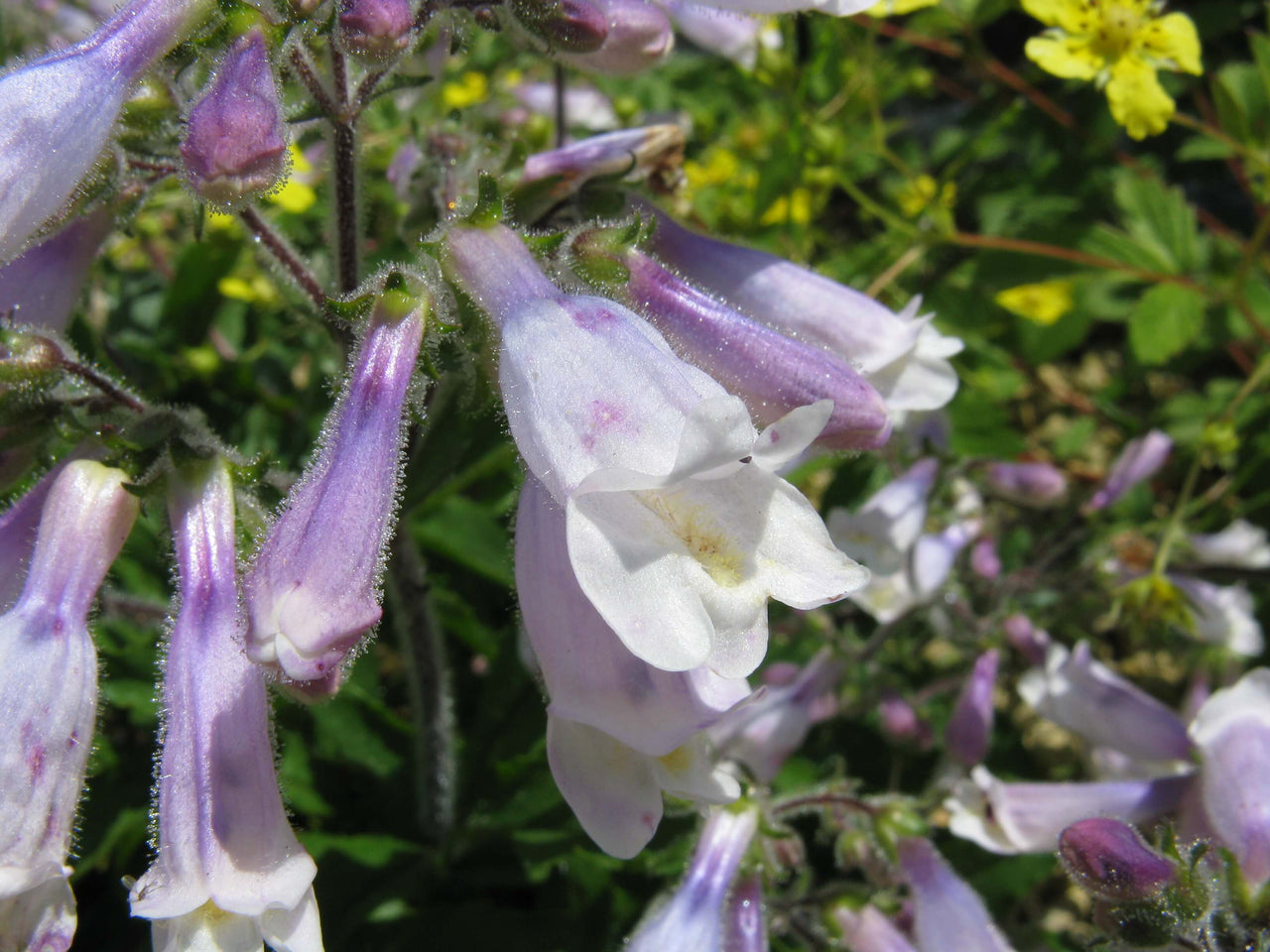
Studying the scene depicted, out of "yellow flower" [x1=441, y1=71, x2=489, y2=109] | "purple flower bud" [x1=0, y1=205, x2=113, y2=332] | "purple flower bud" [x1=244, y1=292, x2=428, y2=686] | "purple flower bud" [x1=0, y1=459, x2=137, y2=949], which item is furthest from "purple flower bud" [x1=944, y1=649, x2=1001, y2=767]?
"yellow flower" [x1=441, y1=71, x2=489, y2=109]

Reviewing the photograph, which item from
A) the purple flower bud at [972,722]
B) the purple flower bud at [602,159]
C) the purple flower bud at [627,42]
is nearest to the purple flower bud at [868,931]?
the purple flower bud at [972,722]

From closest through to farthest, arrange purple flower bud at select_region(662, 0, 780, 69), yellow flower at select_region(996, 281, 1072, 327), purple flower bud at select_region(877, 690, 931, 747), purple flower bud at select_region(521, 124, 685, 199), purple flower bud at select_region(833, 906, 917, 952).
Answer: purple flower bud at select_region(521, 124, 685, 199) → purple flower bud at select_region(833, 906, 917, 952) → purple flower bud at select_region(877, 690, 931, 747) → purple flower bud at select_region(662, 0, 780, 69) → yellow flower at select_region(996, 281, 1072, 327)

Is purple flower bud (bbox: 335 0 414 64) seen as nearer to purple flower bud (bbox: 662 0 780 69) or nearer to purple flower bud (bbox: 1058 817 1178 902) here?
purple flower bud (bbox: 1058 817 1178 902)

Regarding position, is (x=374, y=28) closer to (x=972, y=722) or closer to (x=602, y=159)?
(x=602, y=159)

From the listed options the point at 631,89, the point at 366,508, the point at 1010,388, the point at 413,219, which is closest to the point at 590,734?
the point at 366,508

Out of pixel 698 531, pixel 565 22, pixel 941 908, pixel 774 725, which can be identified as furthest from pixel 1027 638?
pixel 565 22

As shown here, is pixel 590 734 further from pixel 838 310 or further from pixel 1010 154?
pixel 1010 154

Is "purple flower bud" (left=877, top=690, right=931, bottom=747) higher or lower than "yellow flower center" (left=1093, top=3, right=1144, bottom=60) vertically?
lower
